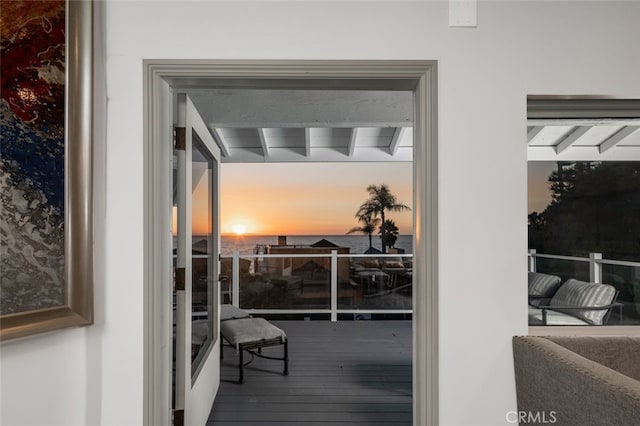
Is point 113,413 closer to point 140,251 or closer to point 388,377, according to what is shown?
point 140,251

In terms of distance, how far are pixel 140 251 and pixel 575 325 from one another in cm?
203

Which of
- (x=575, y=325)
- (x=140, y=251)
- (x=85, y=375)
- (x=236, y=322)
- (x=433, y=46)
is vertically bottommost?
(x=236, y=322)

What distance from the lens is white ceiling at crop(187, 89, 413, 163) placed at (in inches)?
126

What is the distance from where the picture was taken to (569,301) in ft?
6.43

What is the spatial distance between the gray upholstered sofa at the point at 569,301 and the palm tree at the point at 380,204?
4.34 m

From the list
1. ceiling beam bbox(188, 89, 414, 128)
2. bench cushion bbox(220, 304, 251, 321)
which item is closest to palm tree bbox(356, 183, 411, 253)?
ceiling beam bbox(188, 89, 414, 128)

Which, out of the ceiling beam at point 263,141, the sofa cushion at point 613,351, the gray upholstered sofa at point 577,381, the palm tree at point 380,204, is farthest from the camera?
the palm tree at point 380,204

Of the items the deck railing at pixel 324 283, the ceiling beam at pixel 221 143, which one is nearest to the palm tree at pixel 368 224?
the deck railing at pixel 324 283

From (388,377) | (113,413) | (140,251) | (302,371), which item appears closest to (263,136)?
(302,371)

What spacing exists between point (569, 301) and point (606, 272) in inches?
8.8

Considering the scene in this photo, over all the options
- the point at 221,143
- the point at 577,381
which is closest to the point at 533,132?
the point at 577,381

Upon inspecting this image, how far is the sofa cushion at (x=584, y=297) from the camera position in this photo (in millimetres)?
1938

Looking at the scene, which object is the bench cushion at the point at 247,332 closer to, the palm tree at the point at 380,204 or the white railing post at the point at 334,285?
the white railing post at the point at 334,285

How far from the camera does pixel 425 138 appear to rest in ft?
5.66
